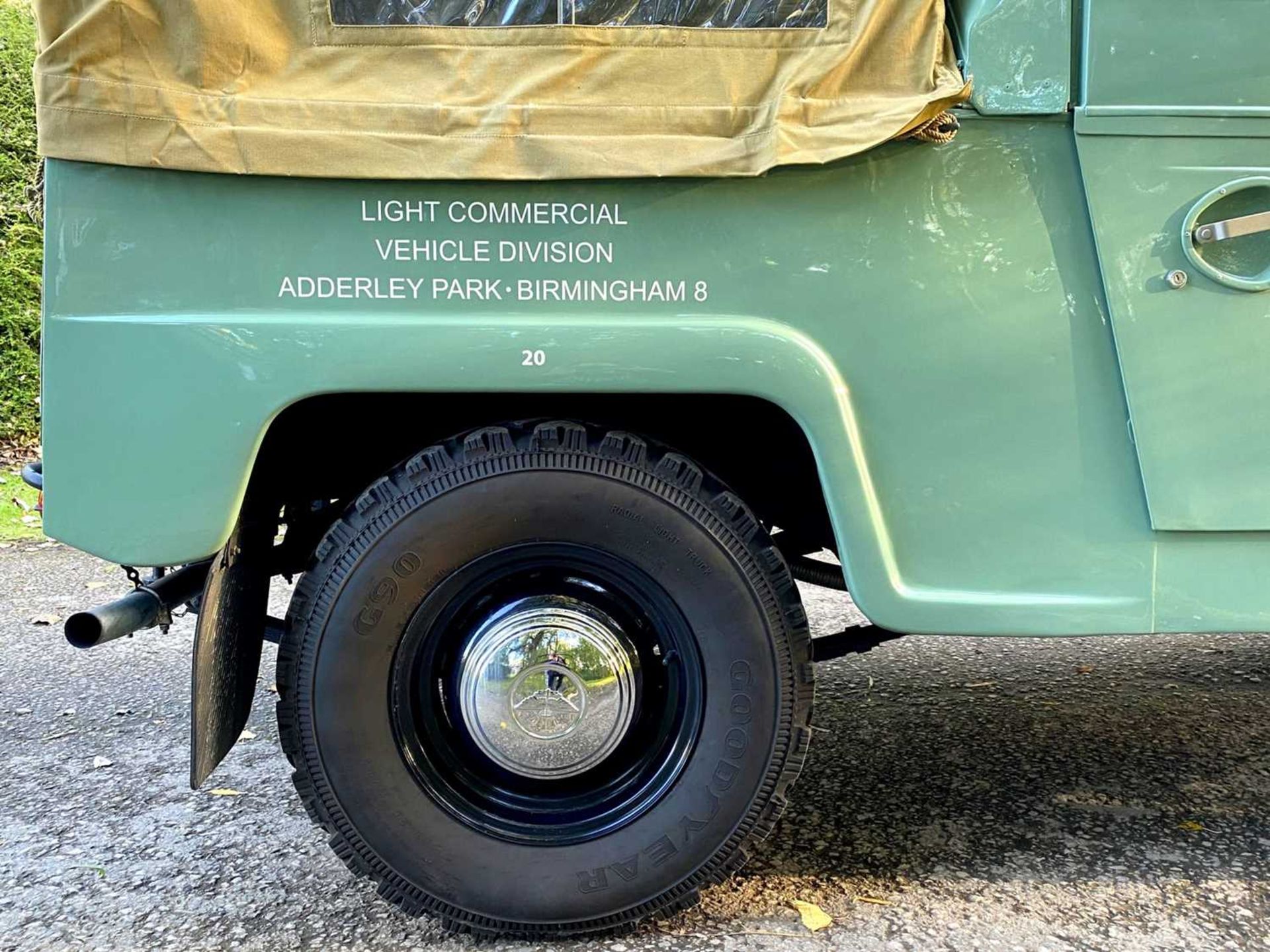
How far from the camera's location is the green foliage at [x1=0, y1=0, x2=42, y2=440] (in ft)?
20.1

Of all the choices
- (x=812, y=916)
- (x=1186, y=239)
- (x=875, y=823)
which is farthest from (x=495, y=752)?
(x=1186, y=239)

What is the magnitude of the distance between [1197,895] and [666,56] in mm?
2079

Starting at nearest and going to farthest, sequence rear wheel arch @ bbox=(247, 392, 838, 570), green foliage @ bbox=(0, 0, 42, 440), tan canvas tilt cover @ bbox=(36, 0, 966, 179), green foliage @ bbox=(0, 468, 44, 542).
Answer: tan canvas tilt cover @ bbox=(36, 0, 966, 179) → rear wheel arch @ bbox=(247, 392, 838, 570) → green foliage @ bbox=(0, 468, 44, 542) → green foliage @ bbox=(0, 0, 42, 440)

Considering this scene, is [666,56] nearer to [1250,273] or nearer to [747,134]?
[747,134]

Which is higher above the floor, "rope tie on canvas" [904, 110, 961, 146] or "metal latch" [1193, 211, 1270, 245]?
"rope tie on canvas" [904, 110, 961, 146]

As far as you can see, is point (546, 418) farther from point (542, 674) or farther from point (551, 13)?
point (551, 13)

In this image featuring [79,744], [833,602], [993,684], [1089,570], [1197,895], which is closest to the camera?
[1089,570]

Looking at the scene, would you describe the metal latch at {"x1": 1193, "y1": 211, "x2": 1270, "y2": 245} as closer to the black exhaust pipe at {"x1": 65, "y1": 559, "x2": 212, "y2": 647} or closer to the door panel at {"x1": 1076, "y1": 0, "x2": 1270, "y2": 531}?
the door panel at {"x1": 1076, "y1": 0, "x2": 1270, "y2": 531}

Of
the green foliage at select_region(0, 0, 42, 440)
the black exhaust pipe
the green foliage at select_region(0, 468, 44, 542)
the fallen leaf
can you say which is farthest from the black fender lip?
the green foliage at select_region(0, 0, 42, 440)

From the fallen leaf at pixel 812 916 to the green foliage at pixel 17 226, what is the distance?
19.7ft

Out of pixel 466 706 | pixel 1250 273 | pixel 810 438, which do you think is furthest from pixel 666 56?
pixel 466 706

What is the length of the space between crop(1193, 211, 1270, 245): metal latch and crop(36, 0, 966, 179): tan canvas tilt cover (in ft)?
1.73

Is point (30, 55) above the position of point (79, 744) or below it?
above

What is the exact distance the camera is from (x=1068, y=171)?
1873mm
